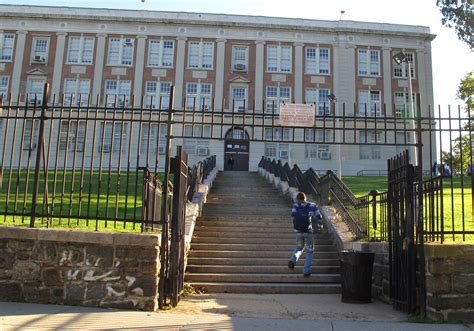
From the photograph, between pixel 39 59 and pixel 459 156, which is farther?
pixel 39 59

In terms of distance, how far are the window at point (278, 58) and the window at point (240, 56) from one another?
210 centimetres

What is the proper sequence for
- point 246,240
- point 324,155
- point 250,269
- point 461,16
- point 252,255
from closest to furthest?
point 250,269 < point 252,255 < point 246,240 < point 461,16 < point 324,155

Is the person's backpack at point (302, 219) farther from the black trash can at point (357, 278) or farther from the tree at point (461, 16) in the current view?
the tree at point (461, 16)

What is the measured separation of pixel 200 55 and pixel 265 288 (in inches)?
1466

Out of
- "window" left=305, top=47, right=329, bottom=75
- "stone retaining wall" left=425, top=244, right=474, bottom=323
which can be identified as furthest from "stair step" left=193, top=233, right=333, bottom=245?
"window" left=305, top=47, right=329, bottom=75

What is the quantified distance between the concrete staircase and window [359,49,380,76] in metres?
33.2

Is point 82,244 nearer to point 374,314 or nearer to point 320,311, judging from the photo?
point 320,311

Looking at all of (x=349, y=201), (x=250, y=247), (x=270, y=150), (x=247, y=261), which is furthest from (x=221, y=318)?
(x=270, y=150)

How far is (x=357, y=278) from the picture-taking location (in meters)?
8.03

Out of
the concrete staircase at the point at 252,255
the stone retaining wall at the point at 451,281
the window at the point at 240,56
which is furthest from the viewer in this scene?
the window at the point at 240,56

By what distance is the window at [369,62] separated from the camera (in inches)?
1768

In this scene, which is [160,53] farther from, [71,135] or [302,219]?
[302,219]

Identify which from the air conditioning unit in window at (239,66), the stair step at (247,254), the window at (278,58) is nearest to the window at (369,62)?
the window at (278,58)

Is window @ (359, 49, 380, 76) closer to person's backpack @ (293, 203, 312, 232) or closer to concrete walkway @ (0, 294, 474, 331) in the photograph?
person's backpack @ (293, 203, 312, 232)
